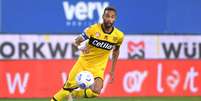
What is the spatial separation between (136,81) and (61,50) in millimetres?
1698

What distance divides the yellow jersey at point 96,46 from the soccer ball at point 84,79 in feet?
0.40

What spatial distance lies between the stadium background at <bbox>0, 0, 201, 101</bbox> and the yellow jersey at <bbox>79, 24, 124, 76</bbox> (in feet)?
15.4

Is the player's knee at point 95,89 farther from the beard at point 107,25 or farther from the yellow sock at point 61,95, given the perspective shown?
the beard at point 107,25

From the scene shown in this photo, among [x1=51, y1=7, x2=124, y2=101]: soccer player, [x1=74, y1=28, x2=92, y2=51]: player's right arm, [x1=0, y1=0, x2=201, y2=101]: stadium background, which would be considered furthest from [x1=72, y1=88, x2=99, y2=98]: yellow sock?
[x1=0, y1=0, x2=201, y2=101]: stadium background

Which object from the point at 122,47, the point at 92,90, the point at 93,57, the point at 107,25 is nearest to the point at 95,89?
the point at 92,90

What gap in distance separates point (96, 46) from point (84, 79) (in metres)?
0.52

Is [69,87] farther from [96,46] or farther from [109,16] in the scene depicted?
[109,16]

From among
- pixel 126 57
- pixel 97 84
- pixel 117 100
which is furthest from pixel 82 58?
pixel 126 57

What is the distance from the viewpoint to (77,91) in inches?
454

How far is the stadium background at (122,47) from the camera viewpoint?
52.9 feet

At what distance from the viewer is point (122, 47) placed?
17.0 metres

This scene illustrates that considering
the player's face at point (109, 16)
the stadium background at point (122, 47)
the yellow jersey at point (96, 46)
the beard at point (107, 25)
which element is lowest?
the stadium background at point (122, 47)

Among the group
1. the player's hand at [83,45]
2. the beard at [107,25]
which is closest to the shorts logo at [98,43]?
the player's hand at [83,45]

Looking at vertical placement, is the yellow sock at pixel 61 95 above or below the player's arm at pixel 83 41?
below
